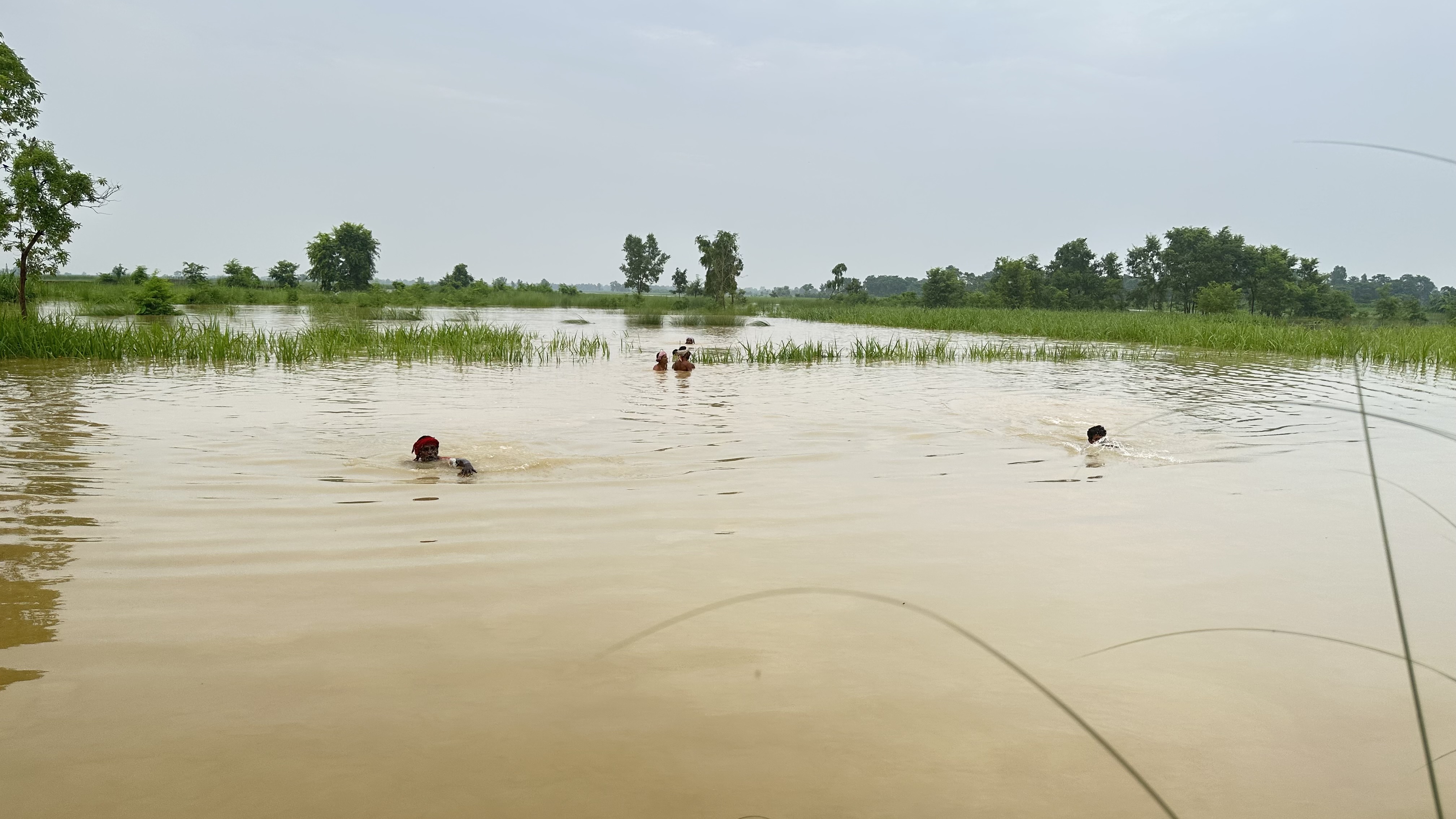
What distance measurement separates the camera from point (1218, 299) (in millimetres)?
62219

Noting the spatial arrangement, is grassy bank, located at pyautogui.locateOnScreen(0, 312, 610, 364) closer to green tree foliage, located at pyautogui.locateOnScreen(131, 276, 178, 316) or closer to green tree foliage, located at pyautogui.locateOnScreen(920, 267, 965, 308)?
green tree foliage, located at pyautogui.locateOnScreen(131, 276, 178, 316)

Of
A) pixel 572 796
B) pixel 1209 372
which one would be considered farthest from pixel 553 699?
pixel 1209 372

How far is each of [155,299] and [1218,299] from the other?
67.5 metres

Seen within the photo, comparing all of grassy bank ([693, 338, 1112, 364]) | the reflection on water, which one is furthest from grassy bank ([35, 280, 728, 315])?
grassy bank ([693, 338, 1112, 364])

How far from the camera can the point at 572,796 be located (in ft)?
8.60

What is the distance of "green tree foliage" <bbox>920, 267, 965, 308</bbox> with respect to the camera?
2968 inches

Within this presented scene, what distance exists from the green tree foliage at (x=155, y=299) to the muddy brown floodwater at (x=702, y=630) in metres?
35.2

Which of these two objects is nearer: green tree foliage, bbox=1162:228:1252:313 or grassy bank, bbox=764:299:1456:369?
grassy bank, bbox=764:299:1456:369

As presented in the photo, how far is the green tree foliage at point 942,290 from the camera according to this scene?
7538cm

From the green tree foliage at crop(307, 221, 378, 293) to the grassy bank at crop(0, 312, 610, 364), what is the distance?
53.6m

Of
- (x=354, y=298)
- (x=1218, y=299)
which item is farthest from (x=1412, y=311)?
(x=354, y=298)

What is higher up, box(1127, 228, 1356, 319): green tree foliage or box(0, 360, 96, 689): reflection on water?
box(1127, 228, 1356, 319): green tree foliage

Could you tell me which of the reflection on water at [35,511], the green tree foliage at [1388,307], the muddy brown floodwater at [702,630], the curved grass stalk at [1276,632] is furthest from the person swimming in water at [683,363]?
the green tree foliage at [1388,307]

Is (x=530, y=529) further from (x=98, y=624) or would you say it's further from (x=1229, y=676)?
(x=1229, y=676)
